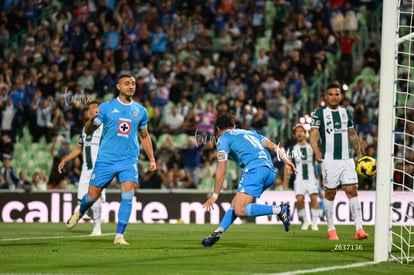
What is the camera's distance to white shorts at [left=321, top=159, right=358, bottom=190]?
15297 mm

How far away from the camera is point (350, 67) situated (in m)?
27.8

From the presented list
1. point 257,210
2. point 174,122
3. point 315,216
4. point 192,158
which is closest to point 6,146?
point 174,122

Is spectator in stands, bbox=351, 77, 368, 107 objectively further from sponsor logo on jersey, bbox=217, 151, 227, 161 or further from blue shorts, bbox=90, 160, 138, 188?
sponsor logo on jersey, bbox=217, 151, 227, 161

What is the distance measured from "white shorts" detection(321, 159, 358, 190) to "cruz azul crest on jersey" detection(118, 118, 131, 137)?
360 cm

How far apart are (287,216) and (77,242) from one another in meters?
3.21

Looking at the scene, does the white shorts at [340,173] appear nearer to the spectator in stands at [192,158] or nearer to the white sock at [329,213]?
the white sock at [329,213]

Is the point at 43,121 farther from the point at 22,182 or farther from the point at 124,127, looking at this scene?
the point at 124,127

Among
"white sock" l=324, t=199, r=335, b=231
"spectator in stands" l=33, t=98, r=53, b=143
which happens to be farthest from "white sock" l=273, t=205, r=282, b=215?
"spectator in stands" l=33, t=98, r=53, b=143

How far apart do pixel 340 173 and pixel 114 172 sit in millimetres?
3896

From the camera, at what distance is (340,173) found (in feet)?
50.3

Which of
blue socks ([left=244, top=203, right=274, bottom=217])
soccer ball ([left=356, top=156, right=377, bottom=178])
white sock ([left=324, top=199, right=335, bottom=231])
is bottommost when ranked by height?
white sock ([left=324, top=199, right=335, bottom=231])

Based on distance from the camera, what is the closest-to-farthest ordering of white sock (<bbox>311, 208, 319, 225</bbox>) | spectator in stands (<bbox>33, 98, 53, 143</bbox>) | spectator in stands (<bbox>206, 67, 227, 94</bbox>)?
1. white sock (<bbox>311, 208, 319, 225</bbox>)
2. spectator in stands (<bbox>33, 98, 53, 143</bbox>)
3. spectator in stands (<bbox>206, 67, 227, 94</bbox>)

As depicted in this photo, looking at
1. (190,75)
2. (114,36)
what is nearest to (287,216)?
(190,75)

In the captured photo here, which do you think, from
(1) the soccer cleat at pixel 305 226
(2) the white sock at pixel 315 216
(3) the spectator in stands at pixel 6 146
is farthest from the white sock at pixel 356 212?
(3) the spectator in stands at pixel 6 146
